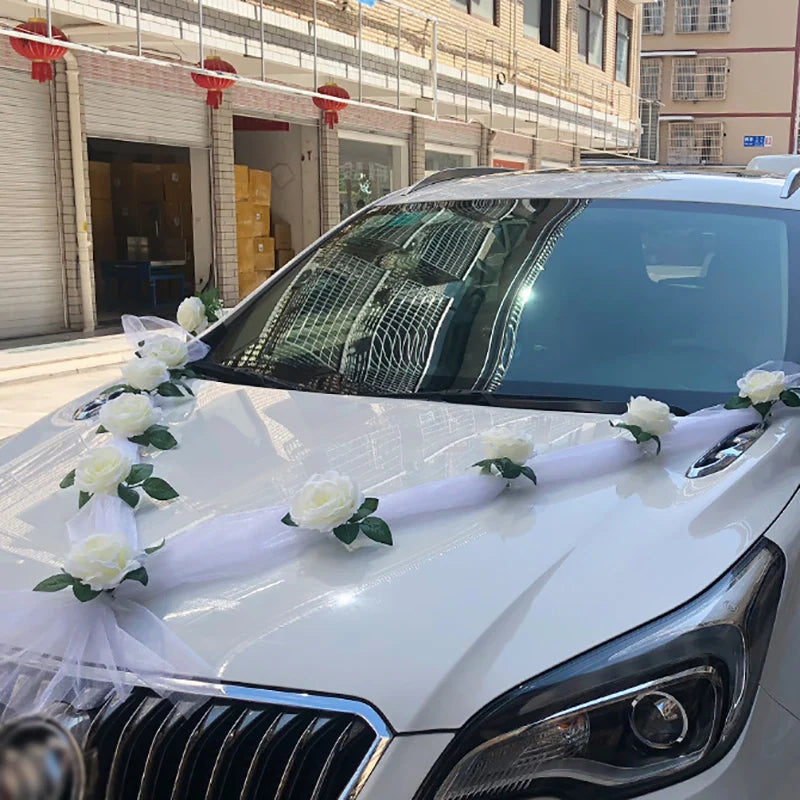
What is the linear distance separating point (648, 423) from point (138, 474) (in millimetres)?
1046

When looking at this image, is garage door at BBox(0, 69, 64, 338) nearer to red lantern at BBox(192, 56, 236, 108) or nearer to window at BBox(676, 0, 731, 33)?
red lantern at BBox(192, 56, 236, 108)

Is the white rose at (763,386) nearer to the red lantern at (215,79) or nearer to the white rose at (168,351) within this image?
the white rose at (168,351)

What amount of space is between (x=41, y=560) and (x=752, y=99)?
48.5 meters

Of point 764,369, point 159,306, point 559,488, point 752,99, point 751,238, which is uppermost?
point 752,99

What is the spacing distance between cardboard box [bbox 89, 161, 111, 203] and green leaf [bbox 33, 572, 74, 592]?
571 inches

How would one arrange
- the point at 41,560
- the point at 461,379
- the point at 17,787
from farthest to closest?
the point at 461,379
the point at 41,560
the point at 17,787

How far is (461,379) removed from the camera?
8.42 feet

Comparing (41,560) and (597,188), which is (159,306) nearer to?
(597,188)

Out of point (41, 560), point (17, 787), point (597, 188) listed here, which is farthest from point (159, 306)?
point (17, 787)

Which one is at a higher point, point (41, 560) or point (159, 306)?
point (41, 560)

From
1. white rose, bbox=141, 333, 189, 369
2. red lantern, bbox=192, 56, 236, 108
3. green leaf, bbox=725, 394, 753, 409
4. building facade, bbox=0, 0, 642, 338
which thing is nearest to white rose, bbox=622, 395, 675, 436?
green leaf, bbox=725, 394, 753, 409

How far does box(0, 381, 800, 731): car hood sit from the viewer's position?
4.68 ft

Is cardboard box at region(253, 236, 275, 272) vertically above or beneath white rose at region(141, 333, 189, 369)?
beneath

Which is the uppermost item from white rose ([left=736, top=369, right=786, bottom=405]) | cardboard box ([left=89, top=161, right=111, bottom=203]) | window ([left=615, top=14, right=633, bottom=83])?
window ([left=615, top=14, right=633, bottom=83])
